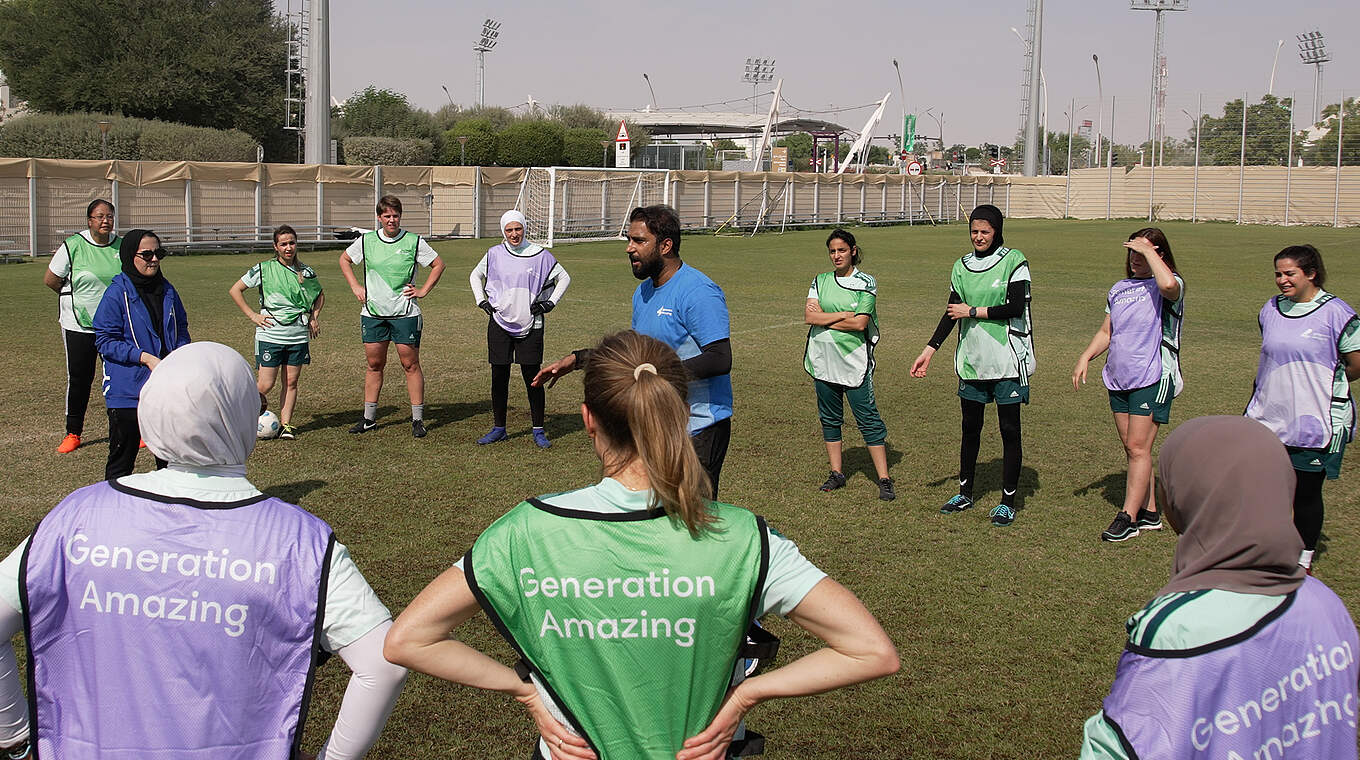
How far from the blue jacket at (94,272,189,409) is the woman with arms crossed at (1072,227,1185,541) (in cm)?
611

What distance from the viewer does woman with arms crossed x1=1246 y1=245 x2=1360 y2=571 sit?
6180 millimetres

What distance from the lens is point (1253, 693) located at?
88.0 inches

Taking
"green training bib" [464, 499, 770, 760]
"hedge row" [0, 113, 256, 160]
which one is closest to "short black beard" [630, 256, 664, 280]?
"green training bib" [464, 499, 770, 760]

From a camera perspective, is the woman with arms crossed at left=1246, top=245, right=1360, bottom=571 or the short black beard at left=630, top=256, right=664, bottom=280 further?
the woman with arms crossed at left=1246, top=245, right=1360, bottom=571

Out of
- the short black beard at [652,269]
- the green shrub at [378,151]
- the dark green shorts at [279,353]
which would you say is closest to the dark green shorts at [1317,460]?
the short black beard at [652,269]

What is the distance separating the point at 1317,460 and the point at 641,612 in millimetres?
5313

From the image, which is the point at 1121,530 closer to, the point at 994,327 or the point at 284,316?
the point at 994,327

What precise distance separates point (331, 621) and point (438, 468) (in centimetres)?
650

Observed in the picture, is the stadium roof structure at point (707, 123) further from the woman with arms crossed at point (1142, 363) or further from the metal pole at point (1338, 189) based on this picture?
the woman with arms crossed at point (1142, 363)

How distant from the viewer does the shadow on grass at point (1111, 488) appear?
318 inches

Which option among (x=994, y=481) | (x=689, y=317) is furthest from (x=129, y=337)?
(x=994, y=481)

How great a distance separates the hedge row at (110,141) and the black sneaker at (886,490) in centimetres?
4592

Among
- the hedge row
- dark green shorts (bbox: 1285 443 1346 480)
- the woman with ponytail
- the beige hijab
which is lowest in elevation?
dark green shorts (bbox: 1285 443 1346 480)

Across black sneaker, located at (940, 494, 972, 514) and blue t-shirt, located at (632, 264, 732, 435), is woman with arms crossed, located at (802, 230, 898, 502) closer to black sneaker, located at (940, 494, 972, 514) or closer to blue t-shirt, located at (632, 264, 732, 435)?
black sneaker, located at (940, 494, 972, 514)
